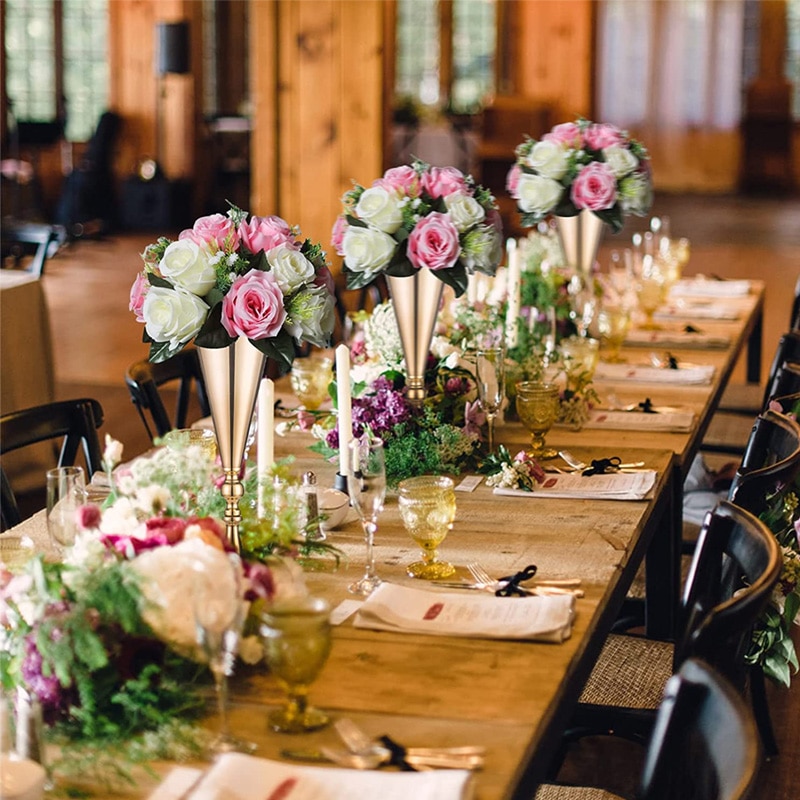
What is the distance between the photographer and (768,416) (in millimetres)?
2811

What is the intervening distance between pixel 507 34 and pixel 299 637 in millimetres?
16110

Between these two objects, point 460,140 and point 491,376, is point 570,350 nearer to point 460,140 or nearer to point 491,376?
point 491,376

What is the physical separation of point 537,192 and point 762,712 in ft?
6.28

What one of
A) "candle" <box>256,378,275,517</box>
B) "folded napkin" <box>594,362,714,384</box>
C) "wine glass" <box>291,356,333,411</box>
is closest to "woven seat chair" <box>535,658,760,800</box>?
"candle" <box>256,378,275,517</box>

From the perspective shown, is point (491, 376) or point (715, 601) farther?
point (491, 376)

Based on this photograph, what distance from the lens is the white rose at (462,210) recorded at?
2996mm

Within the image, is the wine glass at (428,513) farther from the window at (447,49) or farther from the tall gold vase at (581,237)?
the window at (447,49)

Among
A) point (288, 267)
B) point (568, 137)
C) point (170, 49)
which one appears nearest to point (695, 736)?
point (288, 267)

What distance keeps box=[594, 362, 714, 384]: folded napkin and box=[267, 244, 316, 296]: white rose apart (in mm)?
1740

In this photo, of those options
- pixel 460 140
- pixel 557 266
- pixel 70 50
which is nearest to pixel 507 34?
pixel 460 140

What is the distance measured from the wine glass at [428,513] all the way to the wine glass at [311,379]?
116 centimetres

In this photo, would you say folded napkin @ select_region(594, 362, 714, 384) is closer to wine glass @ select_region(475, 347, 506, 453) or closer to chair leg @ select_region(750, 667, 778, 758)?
wine glass @ select_region(475, 347, 506, 453)

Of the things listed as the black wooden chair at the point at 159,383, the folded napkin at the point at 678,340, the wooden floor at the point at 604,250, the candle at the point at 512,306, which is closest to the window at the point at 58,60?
the wooden floor at the point at 604,250

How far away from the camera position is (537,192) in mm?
4422
